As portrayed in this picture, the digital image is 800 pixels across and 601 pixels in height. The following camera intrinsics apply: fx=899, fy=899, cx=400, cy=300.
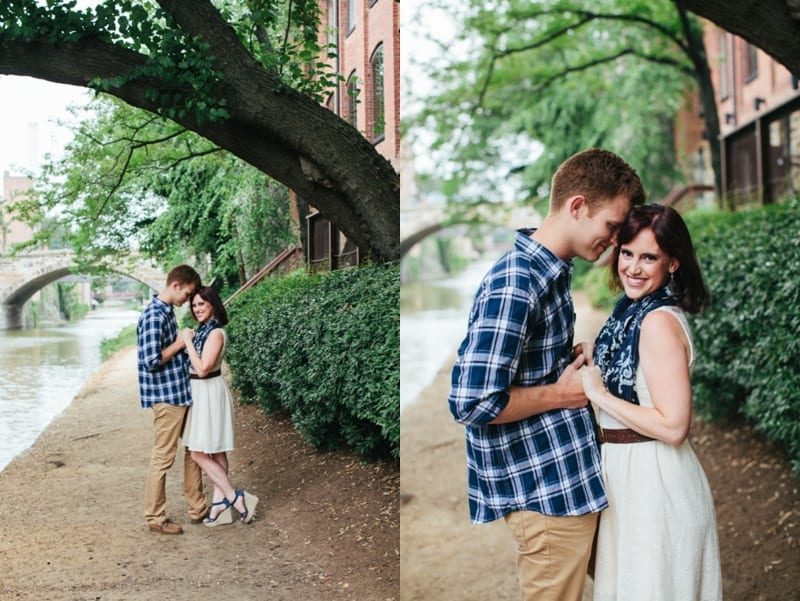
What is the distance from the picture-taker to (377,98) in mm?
3184

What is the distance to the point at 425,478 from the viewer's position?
7.83 m

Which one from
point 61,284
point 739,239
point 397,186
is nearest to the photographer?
point 61,284

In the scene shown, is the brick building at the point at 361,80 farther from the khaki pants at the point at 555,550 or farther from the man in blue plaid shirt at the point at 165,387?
the khaki pants at the point at 555,550

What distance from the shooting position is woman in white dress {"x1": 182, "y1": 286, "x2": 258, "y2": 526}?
9.37 feet

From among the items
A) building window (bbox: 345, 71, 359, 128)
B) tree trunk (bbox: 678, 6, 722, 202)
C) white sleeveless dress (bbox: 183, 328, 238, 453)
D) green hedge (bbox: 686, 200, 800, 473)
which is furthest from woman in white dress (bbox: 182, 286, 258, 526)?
tree trunk (bbox: 678, 6, 722, 202)

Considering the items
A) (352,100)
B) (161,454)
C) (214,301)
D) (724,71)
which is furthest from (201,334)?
(724,71)

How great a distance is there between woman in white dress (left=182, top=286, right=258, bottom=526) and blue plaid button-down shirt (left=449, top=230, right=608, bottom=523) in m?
1.26

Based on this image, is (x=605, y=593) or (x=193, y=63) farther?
(x=193, y=63)

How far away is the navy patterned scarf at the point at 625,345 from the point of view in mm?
1809

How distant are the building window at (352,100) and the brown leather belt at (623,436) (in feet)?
5.77

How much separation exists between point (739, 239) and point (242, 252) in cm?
365

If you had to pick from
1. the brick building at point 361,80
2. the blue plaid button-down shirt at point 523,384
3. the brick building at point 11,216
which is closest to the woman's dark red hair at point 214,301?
the brick building at point 361,80

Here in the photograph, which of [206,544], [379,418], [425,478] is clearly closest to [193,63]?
[379,418]

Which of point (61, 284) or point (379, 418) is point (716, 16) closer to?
point (379, 418)
